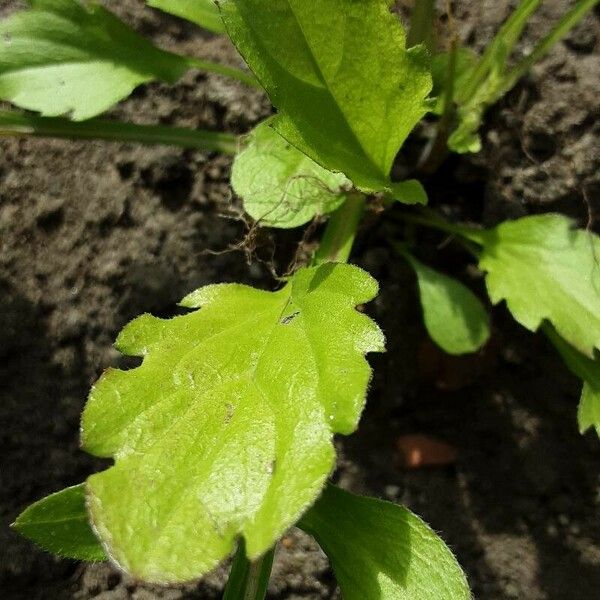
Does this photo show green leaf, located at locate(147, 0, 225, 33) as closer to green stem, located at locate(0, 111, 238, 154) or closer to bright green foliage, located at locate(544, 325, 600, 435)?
green stem, located at locate(0, 111, 238, 154)

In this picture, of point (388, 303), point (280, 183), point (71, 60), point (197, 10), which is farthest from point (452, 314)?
point (71, 60)

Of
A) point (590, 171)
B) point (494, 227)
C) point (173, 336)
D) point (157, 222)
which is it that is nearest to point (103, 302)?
point (157, 222)

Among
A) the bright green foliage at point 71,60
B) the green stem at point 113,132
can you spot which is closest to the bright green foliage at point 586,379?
the green stem at point 113,132

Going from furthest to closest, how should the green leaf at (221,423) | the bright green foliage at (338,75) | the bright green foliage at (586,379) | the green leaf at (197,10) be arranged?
the green leaf at (197,10), the bright green foliage at (586,379), the bright green foliage at (338,75), the green leaf at (221,423)

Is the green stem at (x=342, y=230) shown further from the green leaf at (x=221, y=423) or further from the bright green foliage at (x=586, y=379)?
the bright green foliage at (x=586, y=379)

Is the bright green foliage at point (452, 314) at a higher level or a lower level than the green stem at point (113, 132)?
lower

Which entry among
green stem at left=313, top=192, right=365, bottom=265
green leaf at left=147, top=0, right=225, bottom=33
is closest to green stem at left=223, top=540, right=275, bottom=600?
green stem at left=313, top=192, right=365, bottom=265

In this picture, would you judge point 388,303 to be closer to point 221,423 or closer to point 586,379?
point 586,379
